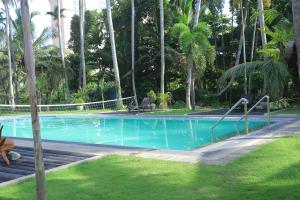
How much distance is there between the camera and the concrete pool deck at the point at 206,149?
6.88m

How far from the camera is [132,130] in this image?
15.0m

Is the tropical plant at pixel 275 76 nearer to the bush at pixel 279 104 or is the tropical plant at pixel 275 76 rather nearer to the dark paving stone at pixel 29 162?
the bush at pixel 279 104

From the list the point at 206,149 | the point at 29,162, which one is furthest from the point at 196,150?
the point at 29,162

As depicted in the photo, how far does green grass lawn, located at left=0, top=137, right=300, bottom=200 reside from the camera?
4758 mm

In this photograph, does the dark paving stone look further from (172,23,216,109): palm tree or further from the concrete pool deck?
(172,23,216,109): palm tree

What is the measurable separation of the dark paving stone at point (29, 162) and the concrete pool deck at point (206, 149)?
348 mm

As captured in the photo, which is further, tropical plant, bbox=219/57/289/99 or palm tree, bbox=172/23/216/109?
palm tree, bbox=172/23/216/109

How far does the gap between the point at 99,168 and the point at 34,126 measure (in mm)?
2926

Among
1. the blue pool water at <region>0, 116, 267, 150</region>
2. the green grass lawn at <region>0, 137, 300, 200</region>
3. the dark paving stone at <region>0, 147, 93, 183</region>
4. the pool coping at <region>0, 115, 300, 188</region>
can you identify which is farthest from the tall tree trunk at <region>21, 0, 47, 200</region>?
the blue pool water at <region>0, 116, 267, 150</region>

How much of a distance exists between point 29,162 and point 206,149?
3324mm

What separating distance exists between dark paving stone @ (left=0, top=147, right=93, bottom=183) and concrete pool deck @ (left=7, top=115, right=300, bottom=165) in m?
0.35

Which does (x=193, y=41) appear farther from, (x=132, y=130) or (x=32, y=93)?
(x=32, y=93)

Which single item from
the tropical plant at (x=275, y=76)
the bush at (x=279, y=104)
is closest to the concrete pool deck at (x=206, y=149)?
the tropical plant at (x=275, y=76)

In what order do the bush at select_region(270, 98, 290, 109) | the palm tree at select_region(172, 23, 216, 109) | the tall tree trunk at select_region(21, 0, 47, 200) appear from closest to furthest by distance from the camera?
the tall tree trunk at select_region(21, 0, 47, 200), the bush at select_region(270, 98, 290, 109), the palm tree at select_region(172, 23, 216, 109)
